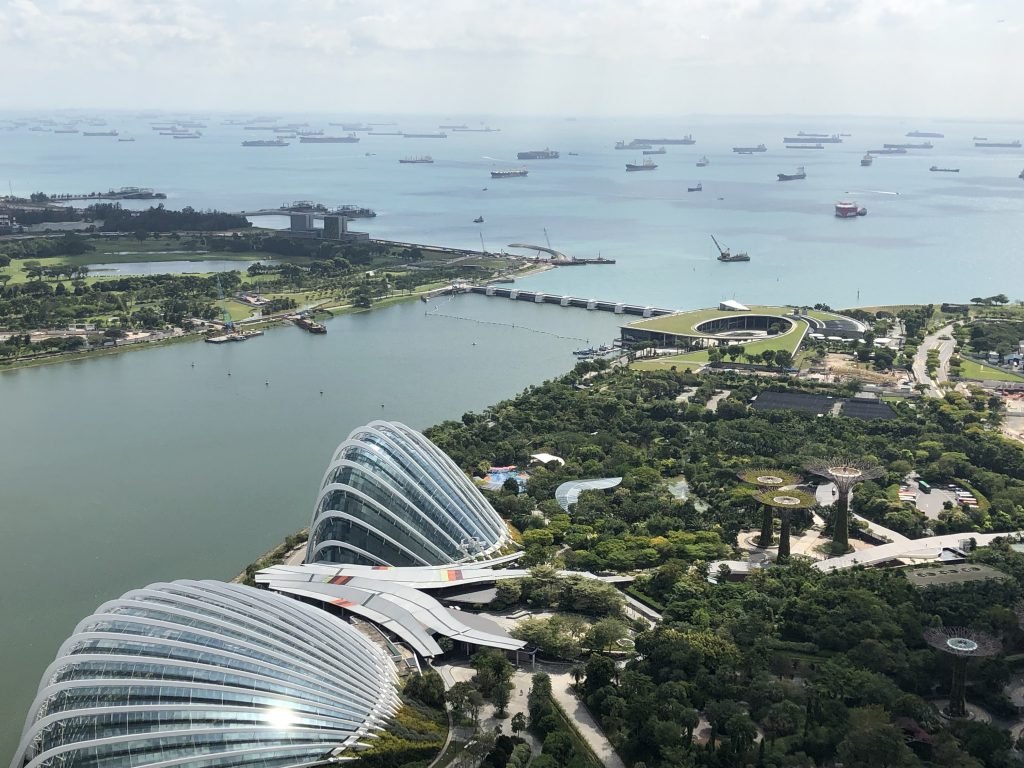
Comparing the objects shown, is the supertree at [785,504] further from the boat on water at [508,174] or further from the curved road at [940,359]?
the boat on water at [508,174]

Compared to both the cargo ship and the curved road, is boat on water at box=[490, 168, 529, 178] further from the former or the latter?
the curved road

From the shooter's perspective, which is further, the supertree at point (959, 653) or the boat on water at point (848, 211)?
the boat on water at point (848, 211)

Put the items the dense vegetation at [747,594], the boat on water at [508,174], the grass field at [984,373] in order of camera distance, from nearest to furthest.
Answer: the dense vegetation at [747,594] → the grass field at [984,373] → the boat on water at [508,174]

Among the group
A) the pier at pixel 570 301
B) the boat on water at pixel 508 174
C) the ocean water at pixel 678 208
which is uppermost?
the boat on water at pixel 508 174

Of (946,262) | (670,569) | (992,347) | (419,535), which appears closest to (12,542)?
(419,535)

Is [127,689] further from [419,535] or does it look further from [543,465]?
[543,465]

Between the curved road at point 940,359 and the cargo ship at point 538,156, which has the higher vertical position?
the cargo ship at point 538,156

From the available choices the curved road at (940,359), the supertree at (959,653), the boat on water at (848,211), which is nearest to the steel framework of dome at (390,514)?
the supertree at (959,653)

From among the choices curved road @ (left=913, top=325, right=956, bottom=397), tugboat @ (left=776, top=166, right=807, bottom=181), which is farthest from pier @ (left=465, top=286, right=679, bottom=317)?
tugboat @ (left=776, top=166, right=807, bottom=181)
